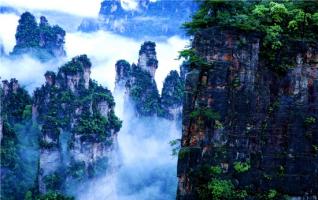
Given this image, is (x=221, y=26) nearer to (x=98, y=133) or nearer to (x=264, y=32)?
(x=264, y=32)

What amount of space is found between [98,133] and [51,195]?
44.0ft

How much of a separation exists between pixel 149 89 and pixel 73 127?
2056 centimetres

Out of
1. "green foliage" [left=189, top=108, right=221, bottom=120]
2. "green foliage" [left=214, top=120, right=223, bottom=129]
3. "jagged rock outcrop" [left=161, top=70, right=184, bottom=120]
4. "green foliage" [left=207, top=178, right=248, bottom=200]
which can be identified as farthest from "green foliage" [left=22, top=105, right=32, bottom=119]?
"green foliage" [left=207, top=178, right=248, bottom=200]

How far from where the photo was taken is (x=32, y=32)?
8044 centimetres

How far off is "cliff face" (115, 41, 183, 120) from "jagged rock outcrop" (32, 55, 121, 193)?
1093cm

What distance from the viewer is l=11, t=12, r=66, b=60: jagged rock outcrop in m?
78.9

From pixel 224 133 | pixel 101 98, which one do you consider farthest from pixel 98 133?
pixel 224 133

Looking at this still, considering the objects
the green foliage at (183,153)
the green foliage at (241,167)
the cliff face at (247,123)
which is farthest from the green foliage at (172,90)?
the green foliage at (241,167)

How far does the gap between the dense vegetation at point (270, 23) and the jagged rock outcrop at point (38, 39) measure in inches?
2419

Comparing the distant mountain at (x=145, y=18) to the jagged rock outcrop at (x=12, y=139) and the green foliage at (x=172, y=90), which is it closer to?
the green foliage at (x=172, y=90)

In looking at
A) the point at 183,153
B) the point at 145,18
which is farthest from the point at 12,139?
the point at 145,18

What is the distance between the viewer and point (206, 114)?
802 inches

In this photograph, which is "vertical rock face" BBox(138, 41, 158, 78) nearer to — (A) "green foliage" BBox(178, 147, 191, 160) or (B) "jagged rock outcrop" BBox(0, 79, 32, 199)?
(B) "jagged rock outcrop" BBox(0, 79, 32, 199)

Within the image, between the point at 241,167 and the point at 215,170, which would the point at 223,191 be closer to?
the point at 215,170
